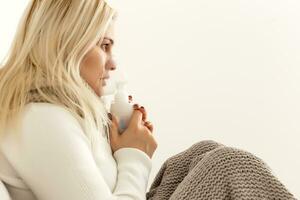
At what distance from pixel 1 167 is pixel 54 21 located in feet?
1.22

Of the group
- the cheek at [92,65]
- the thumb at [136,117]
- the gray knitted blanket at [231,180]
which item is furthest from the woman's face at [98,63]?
the gray knitted blanket at [231,180]

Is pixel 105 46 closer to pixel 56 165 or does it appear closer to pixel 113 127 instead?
pixel 113 127

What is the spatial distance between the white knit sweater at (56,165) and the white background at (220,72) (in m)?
1.34

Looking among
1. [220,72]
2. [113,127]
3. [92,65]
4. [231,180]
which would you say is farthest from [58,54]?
[220,72]

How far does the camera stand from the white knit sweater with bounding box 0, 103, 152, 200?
1.16 m

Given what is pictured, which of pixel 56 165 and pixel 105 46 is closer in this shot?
pixel 56 165

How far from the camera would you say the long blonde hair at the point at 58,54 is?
1.29 m

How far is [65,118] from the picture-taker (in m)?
1.23

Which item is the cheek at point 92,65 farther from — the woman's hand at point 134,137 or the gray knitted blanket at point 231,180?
the gray knitted blanket at point 231,180

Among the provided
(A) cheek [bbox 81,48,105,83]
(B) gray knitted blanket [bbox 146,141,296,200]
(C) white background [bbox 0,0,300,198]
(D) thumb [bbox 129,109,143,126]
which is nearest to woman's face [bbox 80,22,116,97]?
(A) cheek [bbox 81,48,105,83]

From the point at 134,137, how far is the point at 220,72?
4.20 feet

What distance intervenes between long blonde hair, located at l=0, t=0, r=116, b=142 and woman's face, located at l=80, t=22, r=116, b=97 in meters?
0.03

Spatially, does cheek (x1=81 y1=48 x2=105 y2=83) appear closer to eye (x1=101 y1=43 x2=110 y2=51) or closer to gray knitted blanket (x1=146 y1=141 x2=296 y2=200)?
eye (x1=101 y1=43 x2=110 y2=51)

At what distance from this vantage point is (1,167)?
4.08 feet
